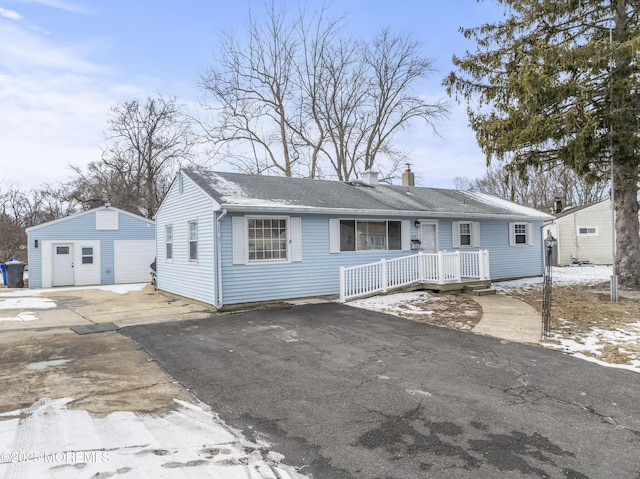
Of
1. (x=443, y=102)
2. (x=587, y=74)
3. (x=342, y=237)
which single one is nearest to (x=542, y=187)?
(x=443, y=102)

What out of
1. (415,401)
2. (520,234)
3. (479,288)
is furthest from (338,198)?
(415,401)

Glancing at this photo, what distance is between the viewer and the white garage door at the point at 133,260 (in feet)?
60.0

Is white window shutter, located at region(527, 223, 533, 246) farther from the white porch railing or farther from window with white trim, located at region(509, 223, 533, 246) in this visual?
the white porch railing

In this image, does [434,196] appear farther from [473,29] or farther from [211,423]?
[211,423]

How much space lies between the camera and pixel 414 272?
39.2ft

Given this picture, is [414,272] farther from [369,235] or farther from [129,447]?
[129,447]

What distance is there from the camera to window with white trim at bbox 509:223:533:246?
15.3m

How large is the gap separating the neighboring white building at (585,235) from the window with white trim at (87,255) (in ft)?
75.4

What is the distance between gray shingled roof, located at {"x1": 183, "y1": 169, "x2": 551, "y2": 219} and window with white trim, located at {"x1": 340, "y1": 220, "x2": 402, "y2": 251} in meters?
0.50

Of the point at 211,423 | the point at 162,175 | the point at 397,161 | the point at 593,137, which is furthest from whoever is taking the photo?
the point at 162,175

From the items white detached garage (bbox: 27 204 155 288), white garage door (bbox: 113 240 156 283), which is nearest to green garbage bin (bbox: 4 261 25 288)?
white detached garage (bbox: 27 204 155 288)

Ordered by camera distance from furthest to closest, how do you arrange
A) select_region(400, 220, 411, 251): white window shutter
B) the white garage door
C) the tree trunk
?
1. the white garage door
2. select_region(400, 220, 411, 251): white window shutter
3. the tree trunk

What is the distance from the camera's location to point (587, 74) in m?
10.6

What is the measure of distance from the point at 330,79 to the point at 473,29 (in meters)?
13.9
